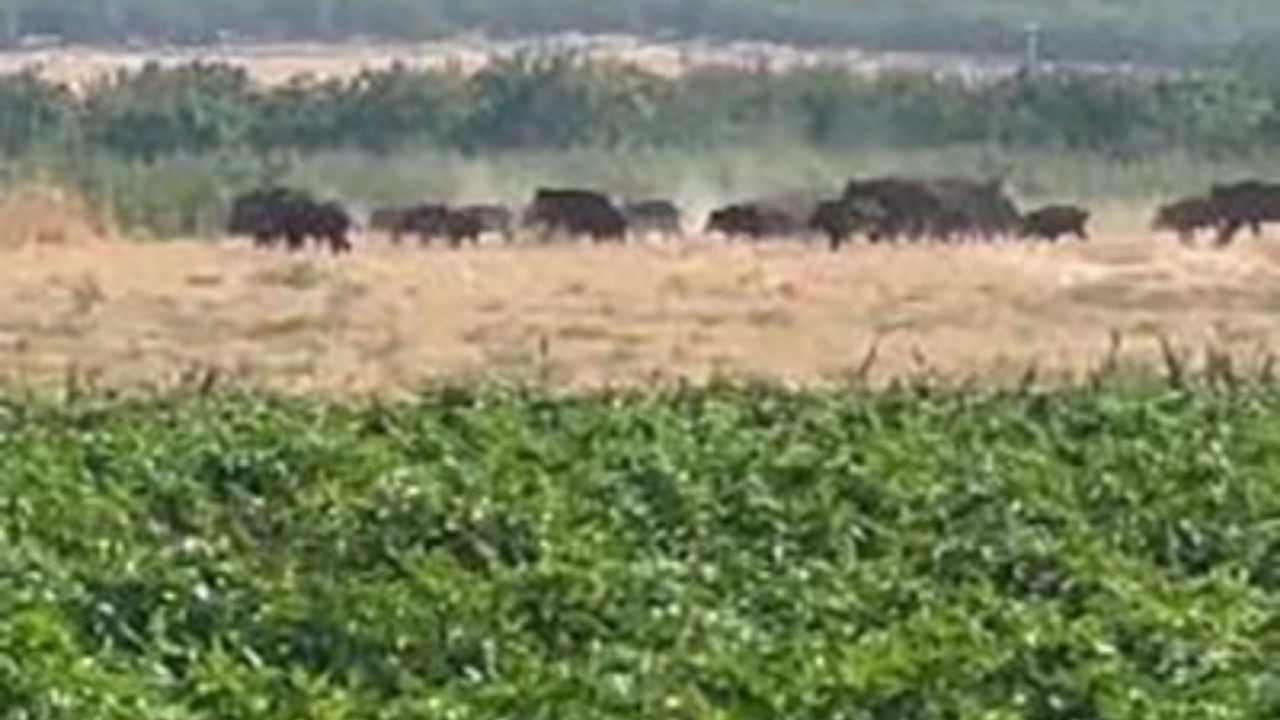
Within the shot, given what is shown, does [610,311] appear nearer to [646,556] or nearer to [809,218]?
[809,218]

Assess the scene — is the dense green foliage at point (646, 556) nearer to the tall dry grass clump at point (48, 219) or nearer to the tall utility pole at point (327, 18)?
the tall dry grass clump at point (48, 219)

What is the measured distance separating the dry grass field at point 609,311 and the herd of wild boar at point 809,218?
4.17 ft

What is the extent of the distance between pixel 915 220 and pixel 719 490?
18.5 metres

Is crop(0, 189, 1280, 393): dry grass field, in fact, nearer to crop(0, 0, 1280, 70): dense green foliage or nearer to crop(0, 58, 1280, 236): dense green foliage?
crop(0, 58, 1280, 236): dense green foliage

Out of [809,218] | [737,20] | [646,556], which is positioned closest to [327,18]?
[737,20]

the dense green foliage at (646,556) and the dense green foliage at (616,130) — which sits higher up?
the dense green foliage at (646,556)

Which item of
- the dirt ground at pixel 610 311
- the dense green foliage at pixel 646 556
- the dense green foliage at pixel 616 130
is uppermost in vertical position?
the dense green foliage at pixel 646 556

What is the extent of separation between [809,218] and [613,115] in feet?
38.1

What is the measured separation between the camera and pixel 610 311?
112 ft

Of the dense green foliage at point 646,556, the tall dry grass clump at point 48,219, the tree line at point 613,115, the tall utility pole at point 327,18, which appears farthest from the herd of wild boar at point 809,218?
the tall utility pole at point 327,18

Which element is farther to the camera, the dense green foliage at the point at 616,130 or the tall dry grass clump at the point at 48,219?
the dense green foliage at the point at 616,130

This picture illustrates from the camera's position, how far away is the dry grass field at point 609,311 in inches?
1244

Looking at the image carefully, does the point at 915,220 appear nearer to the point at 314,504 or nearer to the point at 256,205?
the point at 256,205

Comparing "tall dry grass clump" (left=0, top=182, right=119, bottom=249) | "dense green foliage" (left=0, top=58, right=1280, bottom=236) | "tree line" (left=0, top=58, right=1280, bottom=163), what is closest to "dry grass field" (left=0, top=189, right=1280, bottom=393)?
"tall dry grass clump" (left=0, top=182, right=119, bottom=249)
